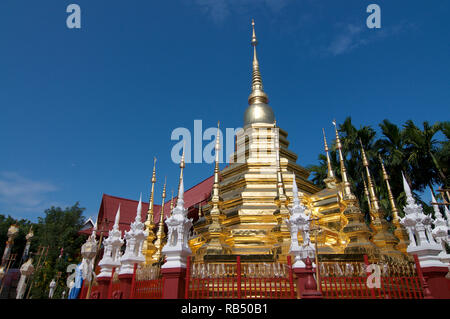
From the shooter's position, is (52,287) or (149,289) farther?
(52,287)

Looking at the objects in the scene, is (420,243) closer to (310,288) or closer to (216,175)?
(310,288)

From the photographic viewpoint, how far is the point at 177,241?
715 cm

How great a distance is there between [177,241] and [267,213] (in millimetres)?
5922

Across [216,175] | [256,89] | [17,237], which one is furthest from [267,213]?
[17,237]

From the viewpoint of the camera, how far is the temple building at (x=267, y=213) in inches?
412

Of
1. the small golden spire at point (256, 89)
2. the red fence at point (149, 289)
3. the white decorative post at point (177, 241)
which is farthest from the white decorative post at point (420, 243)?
the small golden spire at point (256, 89)

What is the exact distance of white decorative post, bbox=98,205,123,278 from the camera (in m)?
9.47

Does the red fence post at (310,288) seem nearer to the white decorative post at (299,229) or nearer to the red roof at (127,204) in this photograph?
the white decorative post at (299,229)

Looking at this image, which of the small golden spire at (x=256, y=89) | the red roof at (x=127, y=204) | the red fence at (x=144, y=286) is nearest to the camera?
the red fence at (x=144, y=286)

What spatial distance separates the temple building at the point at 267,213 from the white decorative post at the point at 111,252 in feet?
1.65

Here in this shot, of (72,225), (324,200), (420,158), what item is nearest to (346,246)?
(324,200)

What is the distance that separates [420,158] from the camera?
19688 mm

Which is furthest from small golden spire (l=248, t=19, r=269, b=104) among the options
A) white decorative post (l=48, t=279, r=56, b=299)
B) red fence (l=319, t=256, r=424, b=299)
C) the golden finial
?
white decorative post (l=48, t=279, r=56, b=299)

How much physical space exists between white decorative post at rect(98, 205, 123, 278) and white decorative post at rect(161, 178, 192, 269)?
2.97m
